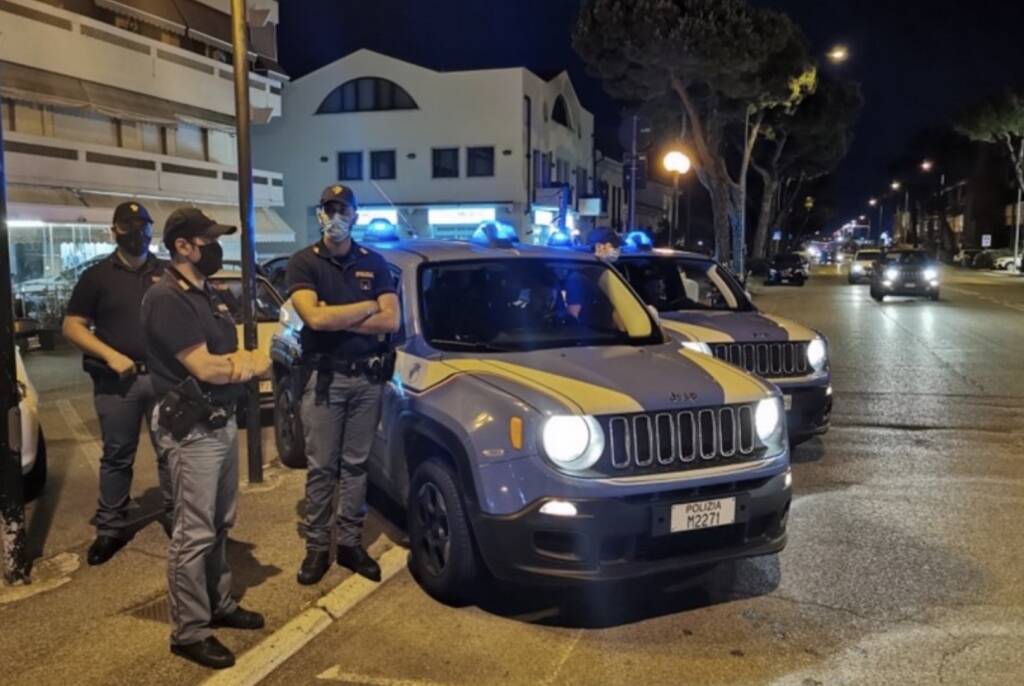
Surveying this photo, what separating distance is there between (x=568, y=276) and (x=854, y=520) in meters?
2.57

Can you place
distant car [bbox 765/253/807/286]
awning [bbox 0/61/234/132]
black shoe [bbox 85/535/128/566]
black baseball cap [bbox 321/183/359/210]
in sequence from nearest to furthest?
black baseball cap [bbox 321/183/359/210] < black shoe [bbox 85/535/128/566] < awning [bbox 0/61/234/132] < distant car [bbox 765/253/807/286]

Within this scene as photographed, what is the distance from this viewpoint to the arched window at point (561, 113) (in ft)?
141

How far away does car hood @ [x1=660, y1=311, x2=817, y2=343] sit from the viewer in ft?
24.6

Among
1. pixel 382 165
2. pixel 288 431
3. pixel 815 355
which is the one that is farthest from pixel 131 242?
pixel 382 165

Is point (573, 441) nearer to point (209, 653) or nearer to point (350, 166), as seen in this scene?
point (209, 653)

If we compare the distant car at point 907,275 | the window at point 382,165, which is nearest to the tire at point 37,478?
the distant car at point 907,275

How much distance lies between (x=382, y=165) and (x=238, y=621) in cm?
3595

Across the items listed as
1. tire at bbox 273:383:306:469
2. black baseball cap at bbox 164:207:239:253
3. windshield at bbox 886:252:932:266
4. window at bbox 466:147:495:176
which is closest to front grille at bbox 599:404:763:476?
black baseball cap at bbox 164:207:239:253

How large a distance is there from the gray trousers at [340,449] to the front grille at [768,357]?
354 centimetres

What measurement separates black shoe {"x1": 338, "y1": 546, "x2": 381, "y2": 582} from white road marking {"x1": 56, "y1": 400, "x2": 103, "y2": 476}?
3142 millimetres

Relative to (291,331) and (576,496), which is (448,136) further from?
(576,496)

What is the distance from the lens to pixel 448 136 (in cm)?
3769

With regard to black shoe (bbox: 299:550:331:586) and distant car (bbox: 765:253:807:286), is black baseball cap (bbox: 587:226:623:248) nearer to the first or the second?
black shoe (bbox: 299:550:331:586)

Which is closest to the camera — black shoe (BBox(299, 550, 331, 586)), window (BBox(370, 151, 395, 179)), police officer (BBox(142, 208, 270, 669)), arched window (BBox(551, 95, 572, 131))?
police officer (BBox(142, 208, 270, 669))
